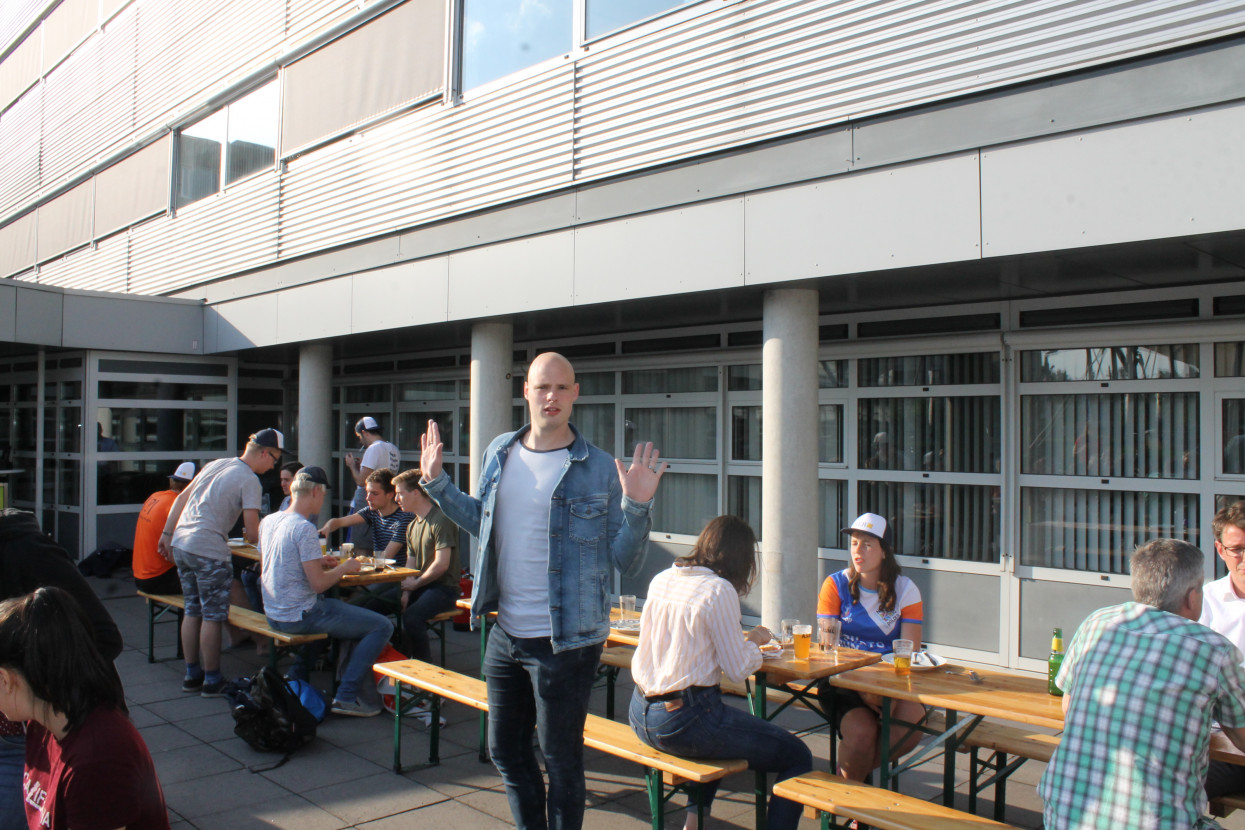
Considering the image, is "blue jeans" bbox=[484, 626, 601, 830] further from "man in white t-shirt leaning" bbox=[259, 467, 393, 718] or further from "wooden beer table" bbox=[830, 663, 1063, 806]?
"man in white t-shirt leaning" bbox=[259, 467, 393, 718]

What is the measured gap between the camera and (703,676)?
11.9 ft

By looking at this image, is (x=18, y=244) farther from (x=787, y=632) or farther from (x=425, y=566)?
(x=787, y=632)

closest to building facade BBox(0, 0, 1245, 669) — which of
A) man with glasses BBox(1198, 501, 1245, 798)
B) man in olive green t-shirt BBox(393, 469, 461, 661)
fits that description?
man with glasses BBox(1198, 501, 1245, 798)

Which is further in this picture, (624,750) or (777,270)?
(777,270)

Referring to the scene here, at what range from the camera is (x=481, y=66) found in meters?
8.81

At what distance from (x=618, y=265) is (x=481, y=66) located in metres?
3.00

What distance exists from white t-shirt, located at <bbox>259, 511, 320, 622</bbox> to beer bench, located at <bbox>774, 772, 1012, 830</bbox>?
3510mm

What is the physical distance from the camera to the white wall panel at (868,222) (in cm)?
532

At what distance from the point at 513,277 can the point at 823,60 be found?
3.23 m

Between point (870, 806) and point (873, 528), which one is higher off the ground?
point (873, 528)

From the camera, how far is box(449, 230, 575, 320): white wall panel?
25.1ft

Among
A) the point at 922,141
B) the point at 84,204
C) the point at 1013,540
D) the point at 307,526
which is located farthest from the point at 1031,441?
the point at 84,204

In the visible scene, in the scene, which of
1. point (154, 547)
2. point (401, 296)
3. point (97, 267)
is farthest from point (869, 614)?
point (97, 267)

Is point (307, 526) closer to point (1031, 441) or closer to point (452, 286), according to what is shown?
point (452, 286)
